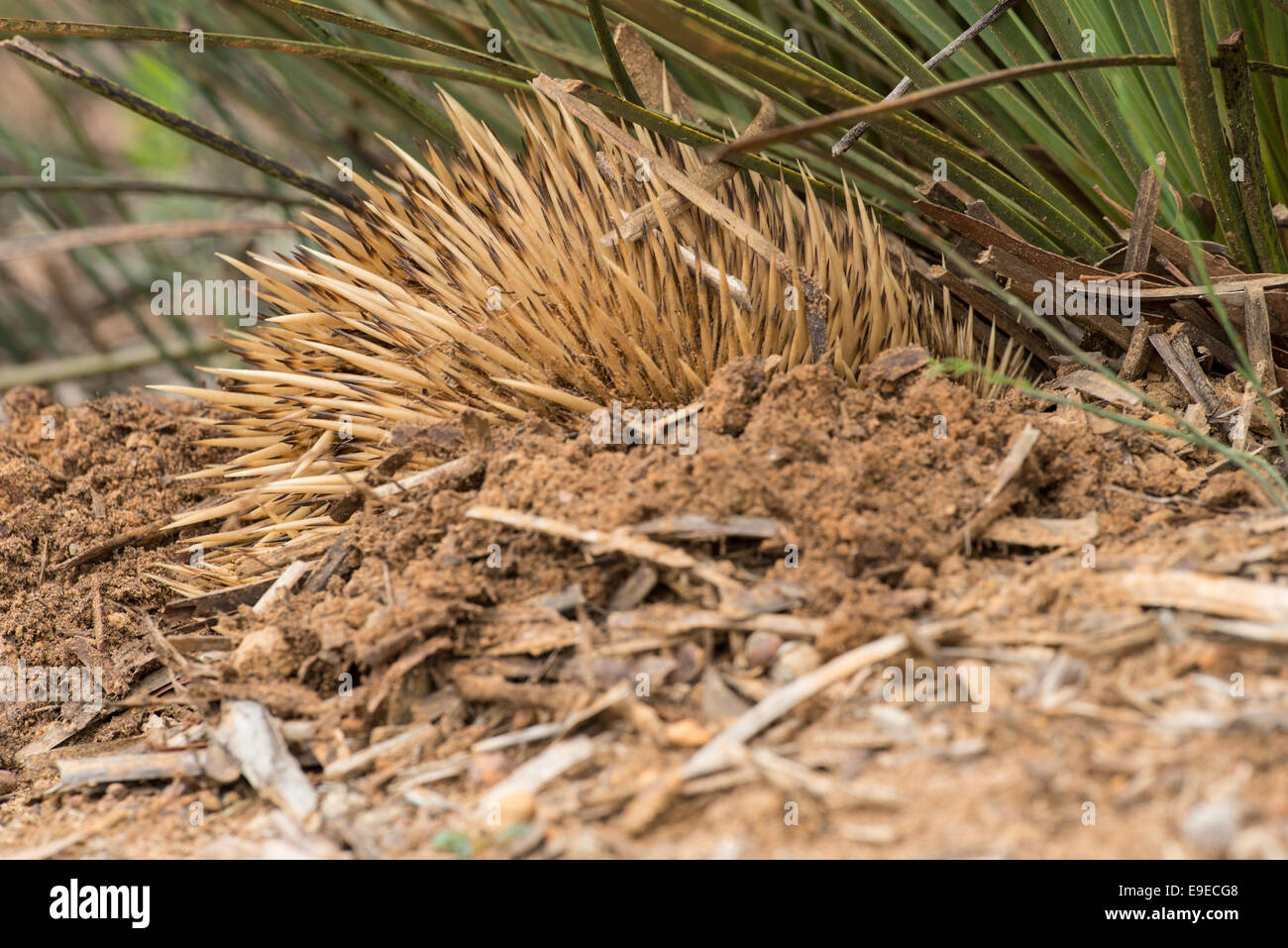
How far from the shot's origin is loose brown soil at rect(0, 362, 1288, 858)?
3.35ft

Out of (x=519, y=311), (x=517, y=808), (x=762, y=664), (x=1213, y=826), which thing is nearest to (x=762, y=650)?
(x=762, y=664)

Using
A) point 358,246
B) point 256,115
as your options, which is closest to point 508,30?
point 358,246

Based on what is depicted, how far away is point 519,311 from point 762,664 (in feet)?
2.64

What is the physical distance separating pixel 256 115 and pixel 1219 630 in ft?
9.58

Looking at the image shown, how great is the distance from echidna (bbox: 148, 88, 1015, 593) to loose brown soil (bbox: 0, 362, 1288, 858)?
0.15 metres

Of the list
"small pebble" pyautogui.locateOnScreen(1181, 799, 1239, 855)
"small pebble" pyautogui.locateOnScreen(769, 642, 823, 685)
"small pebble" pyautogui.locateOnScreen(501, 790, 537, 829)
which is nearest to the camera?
"small pebble" pyautogui.locateOnScreen(1181, 799, 1239, 855)

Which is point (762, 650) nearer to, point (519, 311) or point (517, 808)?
point (517, 808)

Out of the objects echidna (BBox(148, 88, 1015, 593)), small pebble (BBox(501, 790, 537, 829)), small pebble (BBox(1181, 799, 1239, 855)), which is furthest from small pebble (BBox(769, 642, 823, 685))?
echidna (BBox(148, 88, 1015, 593))

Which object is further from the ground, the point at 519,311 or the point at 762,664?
the point at 519,311

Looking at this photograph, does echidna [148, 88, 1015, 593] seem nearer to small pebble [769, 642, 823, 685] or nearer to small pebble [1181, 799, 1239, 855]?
small pebble [769, 642, 823, 685]

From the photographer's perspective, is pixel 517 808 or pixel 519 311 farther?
pixel 519 311

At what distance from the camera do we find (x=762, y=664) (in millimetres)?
1270
